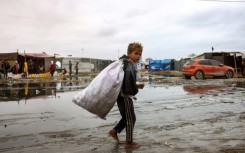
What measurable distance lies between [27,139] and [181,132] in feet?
9.04

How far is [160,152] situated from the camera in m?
4.57

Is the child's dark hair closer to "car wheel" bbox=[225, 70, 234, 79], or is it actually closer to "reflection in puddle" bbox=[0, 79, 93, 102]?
"reflection in puddle" bbox=[0, 79, 93, 102]

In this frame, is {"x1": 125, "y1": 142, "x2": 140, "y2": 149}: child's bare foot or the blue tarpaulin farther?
the blue tarpaulin

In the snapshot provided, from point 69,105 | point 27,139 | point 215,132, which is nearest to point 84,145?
point 27,139

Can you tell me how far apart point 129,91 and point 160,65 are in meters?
50.0

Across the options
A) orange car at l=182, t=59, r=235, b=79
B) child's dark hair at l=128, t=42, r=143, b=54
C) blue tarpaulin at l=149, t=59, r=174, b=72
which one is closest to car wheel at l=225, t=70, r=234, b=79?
orange car at l=182, t=59, r=235, b=79

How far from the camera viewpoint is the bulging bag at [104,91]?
4.70 metres

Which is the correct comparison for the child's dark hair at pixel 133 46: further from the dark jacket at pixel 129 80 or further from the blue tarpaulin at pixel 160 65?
the blue tarpaulin at pixel 160 65

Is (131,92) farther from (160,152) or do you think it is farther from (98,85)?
(160,152)

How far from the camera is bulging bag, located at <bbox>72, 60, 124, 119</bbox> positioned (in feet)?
15.4

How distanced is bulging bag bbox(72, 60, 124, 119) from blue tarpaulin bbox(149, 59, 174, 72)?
4906 cm

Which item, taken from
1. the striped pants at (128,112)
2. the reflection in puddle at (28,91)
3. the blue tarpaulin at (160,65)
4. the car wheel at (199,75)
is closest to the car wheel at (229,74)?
the car wheel at (199,75)

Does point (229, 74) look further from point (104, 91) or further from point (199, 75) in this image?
point (104, 91)

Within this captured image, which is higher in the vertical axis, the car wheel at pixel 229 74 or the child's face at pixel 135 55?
the child's face at pixel 135 55
